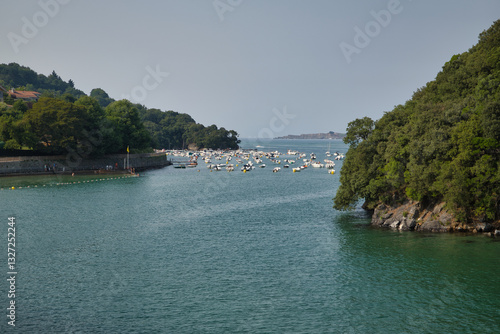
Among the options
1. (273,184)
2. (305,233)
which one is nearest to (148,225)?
(305,233)

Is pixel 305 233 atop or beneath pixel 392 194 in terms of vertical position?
beneath

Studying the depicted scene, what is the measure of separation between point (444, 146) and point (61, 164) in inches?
4007

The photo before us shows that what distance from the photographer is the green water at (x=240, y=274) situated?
31.5 metres

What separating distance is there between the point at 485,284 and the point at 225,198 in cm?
5691

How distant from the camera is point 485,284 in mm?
37625

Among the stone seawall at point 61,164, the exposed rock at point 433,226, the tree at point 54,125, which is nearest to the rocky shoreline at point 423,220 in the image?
the exposed rock at point 433,226

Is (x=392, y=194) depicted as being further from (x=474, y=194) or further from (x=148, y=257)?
(x=148, y=257)

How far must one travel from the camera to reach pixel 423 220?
55188 mm

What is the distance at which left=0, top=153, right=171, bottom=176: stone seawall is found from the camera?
373 ft

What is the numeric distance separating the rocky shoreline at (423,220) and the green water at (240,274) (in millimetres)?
1972

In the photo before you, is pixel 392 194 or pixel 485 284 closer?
pixel 485 284

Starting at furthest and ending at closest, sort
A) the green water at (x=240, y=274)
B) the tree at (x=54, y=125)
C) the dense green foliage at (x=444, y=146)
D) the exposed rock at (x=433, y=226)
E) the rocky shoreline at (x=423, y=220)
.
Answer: the tree at (x=54, y=125), the exposed rock at (x=433, y=226), the rocky shoreline at (x=423, y=220), the dense green foliage at (x=444, y=146), the green water at (x=240, y=274)

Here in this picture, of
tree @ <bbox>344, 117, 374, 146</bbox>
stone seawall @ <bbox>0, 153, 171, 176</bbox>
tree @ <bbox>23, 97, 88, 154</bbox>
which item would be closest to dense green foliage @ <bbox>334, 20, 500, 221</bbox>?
tree @ <bbox>344, 117, 374, 146</bbox>

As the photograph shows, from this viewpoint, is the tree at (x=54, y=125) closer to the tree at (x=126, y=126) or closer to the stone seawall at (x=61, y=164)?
the stone seawall at (x=61, y=164)
